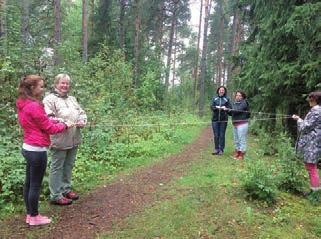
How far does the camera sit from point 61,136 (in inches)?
238

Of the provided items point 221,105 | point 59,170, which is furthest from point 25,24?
point 59,170

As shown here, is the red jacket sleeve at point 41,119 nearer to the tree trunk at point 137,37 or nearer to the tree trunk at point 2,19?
the tree trunk at point 2,19

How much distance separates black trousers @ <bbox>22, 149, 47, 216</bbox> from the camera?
5.26m

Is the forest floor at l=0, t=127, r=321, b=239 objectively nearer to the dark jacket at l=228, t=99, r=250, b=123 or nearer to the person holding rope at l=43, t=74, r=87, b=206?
the person holding rope at l=43, t=74, r=87, b=206

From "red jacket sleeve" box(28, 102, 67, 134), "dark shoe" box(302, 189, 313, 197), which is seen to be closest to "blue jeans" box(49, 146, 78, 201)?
"red jacket sleeve" box(28, 102, 67, 134)

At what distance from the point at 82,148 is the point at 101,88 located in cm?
611

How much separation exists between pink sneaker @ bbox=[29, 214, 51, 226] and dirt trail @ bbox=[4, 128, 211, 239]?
0.12m

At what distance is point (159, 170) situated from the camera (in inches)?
351

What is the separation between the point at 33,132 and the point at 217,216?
2.85 m

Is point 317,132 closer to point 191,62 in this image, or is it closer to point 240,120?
point 240,120

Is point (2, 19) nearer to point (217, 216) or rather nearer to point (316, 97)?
point (316, 97)

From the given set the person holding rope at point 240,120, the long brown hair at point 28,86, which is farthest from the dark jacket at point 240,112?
the long brown hair at point 28,86

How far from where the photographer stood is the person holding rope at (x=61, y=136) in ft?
19.8

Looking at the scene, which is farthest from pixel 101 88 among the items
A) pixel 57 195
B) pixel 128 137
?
pixel 57 195
